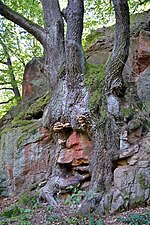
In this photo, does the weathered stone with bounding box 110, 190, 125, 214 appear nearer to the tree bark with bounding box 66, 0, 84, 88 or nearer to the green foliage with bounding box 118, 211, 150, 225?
the green foliage with bounding box 118, 211, 150, 225

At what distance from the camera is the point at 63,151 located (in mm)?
5812

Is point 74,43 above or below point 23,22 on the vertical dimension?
below

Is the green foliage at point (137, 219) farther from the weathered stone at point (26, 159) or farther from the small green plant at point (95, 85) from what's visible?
the weathered stone at point (26, 159)

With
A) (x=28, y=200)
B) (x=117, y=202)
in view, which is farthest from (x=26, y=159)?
(x=117, y=202)

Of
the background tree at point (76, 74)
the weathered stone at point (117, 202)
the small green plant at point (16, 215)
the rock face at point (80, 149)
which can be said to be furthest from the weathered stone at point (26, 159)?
the weathered stone at point (117, 202)

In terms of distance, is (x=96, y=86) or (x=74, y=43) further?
(x=74, y=43)

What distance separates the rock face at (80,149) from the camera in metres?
4.31

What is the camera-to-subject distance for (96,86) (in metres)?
5.61

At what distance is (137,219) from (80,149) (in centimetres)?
227

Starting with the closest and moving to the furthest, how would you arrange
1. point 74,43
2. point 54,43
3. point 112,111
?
point 112,111 < point 74,43 < point 54,43

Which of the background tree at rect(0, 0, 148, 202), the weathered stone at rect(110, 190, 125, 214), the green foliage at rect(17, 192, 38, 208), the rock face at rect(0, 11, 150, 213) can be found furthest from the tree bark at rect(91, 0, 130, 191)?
the green foliage at rect(17, 192, 38, 208)

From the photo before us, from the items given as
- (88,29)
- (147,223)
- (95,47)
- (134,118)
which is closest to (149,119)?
(134,118)

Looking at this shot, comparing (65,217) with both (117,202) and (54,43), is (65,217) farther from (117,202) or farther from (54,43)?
(54,43)

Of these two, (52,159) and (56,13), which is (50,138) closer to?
(52,159)
